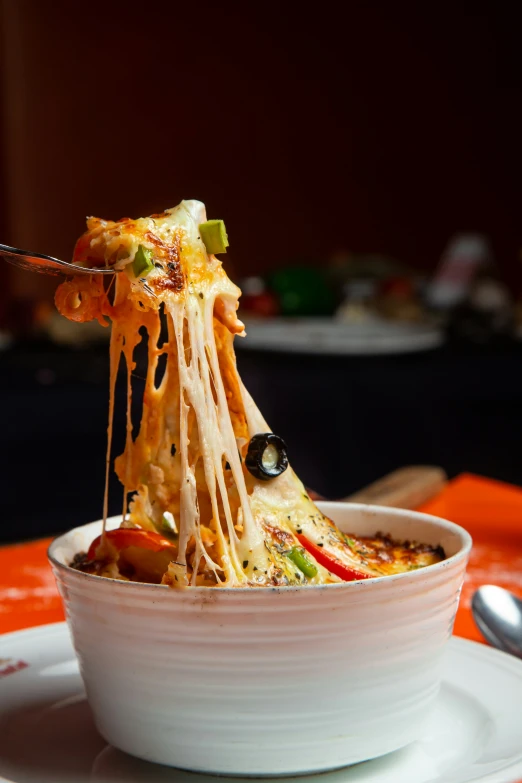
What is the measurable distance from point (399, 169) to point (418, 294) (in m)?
1.51

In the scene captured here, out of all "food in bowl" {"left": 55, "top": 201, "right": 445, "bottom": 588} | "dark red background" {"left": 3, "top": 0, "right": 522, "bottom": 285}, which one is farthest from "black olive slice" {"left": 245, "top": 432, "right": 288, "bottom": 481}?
"dark red background" {"left": 3, "top": 0, "right": 522, "bottom": 285}

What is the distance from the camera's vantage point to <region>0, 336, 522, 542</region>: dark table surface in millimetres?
2531

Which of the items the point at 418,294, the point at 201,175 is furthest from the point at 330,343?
the point at 201,175

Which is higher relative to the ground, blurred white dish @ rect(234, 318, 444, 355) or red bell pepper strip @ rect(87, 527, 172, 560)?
red bell pepper strip @ rect(87, 527, 172, 560)

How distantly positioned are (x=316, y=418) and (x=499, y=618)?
79.8 inches

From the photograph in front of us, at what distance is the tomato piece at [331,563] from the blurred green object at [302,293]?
9.79 ft

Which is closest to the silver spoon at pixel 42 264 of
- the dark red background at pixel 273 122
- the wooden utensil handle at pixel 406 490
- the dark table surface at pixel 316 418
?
the wooden utensil handle at pixel 406 490

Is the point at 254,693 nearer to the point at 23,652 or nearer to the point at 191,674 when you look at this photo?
the point at 191,674

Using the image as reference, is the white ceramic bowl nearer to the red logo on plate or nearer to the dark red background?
Answer: the red logo on plate

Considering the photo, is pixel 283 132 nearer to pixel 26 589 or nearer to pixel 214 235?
pixel 26 589

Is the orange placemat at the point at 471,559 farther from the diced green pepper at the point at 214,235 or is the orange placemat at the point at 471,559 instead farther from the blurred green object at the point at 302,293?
the blurred green object at the point at 302,293

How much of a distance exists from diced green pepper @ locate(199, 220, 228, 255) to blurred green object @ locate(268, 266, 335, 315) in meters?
3.01

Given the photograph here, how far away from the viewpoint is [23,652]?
2.40 ft

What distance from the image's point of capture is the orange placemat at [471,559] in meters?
0.91
